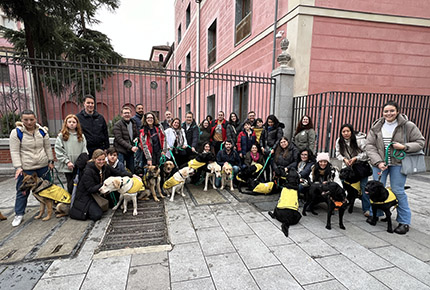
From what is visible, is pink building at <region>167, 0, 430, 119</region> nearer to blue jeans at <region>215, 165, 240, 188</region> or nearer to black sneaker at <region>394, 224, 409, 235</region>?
blue jeans at <region>215, 165, 240, 188</region>

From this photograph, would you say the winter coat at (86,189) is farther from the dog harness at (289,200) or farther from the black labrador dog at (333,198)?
the black labrador dog at (333,198)

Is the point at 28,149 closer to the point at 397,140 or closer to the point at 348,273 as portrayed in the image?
the point at 348,273

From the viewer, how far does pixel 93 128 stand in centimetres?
434

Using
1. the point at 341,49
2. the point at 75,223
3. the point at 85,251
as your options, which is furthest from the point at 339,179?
the point at 341,49

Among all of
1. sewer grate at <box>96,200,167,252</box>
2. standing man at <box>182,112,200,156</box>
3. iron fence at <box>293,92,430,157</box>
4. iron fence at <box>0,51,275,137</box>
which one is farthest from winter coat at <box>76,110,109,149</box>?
iron fence at <box>293,92,430,157</box>

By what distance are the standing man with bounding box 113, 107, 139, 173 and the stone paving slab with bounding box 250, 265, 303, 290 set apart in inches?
134

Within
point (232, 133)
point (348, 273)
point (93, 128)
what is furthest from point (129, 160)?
point (348, 273)

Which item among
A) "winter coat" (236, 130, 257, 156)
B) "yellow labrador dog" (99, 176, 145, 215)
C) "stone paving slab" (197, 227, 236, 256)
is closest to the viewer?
"stone paving slab" (197, 227, 236, 256)

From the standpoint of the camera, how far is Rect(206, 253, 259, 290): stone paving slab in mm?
2189

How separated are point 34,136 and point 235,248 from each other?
3.73 metres

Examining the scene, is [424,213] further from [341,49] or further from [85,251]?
[85,251]

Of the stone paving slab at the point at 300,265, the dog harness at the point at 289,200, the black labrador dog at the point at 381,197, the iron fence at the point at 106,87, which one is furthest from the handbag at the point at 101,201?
the black labrador dog at the point at 381,197

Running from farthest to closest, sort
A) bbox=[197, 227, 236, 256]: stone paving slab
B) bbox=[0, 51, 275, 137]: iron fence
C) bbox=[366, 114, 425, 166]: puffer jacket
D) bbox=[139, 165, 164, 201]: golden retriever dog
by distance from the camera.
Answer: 1. bbox=[0, 51, 275, 137]: iron fence
2. bbox=[139, 165, 164, 201]: golden retriever dog
3. bbox=[366, 114, 425, 166]: puffer jacket
4. bbox=[197, 227, 236, 256]: stone paving slab

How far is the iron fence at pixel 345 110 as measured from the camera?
256 inches
